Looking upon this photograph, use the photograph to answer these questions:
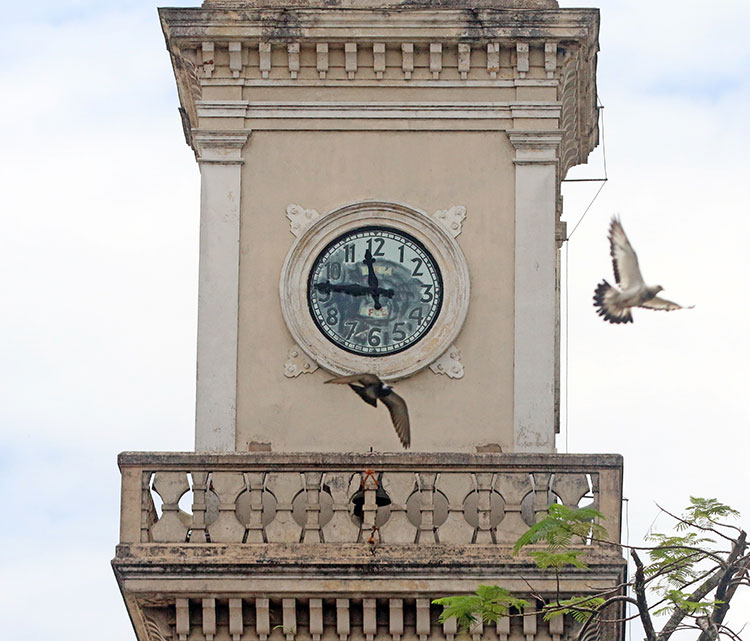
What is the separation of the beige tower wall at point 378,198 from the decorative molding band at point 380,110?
0.18 meters

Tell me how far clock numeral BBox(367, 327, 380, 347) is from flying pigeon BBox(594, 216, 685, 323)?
2611 millimetres

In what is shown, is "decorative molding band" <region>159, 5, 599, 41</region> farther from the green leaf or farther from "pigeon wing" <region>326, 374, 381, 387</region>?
the green leaf

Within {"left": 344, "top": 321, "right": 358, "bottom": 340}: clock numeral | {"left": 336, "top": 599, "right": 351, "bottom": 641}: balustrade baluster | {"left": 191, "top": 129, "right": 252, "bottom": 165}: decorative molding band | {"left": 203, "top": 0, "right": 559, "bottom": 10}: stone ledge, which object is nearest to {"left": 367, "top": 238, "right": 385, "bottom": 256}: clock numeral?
{"left": 344, "top": 321, "right": 358, "bottom": 340}: clock numeral

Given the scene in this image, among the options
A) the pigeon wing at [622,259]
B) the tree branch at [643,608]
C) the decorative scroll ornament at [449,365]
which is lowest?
the tree branch at [643,608]

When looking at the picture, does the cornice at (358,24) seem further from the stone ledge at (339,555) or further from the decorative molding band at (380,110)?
the stone ledge at (339,555)

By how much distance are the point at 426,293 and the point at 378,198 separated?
105 centimetres

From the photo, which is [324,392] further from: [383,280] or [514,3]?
[514,3]

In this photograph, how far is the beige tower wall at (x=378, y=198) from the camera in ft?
83.4

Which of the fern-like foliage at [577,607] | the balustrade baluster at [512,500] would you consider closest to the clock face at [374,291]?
the balustrade baluster at [512,500]

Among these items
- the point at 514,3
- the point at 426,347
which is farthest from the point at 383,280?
the point at 514,3

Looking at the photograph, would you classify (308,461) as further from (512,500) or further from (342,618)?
(512,500)

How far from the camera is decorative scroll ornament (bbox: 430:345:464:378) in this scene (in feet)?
84.0

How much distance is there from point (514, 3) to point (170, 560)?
266 inches

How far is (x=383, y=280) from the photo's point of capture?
1017 inches
